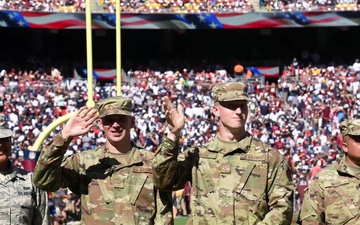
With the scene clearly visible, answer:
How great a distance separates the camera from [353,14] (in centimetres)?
3178

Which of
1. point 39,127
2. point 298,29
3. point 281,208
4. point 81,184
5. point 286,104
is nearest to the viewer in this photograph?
point 281,208

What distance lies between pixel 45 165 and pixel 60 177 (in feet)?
0.73

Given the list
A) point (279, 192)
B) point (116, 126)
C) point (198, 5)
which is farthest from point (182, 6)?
point (279, 192)

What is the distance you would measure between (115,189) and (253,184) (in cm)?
97

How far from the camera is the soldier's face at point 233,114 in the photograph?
21.7 feet

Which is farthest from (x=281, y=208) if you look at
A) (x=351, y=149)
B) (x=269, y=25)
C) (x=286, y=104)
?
(x=269, y=25)

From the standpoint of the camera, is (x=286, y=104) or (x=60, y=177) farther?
(x=286, y=104)

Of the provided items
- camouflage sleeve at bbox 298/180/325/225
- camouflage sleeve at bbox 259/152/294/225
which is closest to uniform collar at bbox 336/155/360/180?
camouflage sleeve at bbox 298/180/325/225

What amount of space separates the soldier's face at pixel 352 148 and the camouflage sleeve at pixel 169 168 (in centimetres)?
104

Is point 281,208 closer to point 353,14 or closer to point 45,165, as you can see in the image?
point 45,165

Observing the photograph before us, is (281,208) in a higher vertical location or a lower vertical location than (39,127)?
higher

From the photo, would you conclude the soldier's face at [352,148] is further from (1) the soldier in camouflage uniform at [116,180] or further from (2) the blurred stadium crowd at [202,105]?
(2) the blurred stadium crowd at [202,105]

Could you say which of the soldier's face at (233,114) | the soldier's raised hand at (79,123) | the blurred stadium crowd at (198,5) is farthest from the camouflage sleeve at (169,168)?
the blurred stadium crowd at (198,5)

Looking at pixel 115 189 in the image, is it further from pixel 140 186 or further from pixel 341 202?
pixel 341 202
